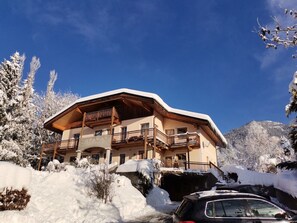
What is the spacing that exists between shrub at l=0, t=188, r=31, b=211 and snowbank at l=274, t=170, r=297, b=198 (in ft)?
35.6

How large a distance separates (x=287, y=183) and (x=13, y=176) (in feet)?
37.9

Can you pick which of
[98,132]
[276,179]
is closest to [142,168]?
[276,179]

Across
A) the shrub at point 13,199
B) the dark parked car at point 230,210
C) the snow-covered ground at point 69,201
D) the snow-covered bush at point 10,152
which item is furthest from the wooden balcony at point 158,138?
the dark parked car at point 230,210

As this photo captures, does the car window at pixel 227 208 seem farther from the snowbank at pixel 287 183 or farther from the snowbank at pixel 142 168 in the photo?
the snowbank at pixel 142 168

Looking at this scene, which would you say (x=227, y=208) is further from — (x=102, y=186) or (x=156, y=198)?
(x=156, y=198)

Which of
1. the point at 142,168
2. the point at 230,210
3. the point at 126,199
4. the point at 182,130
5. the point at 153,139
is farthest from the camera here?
the point at 182,130

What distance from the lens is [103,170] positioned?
12.8 m

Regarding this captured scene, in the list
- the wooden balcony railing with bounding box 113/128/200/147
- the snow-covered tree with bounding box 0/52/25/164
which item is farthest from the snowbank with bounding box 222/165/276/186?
the snow-covered tree with bounding box 0/52/25/164

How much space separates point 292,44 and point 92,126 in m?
25.0

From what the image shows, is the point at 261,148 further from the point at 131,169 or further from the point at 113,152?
A: the point at 131,169

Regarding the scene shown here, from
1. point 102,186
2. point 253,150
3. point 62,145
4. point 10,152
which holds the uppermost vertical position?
point 253,150

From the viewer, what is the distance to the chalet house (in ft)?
77.7

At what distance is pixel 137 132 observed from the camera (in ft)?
81.1

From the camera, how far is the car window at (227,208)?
562cm
